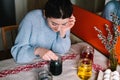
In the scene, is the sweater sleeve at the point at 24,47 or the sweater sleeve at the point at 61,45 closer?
the sweater sleeve at the point at 24,47

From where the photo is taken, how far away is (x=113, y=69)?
3.78ft

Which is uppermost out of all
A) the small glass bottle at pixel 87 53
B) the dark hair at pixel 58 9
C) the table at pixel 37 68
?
the dark hair at pixel 58 9

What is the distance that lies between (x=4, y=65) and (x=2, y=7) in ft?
5.14

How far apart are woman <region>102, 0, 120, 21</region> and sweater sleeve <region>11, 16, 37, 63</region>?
0.52 m

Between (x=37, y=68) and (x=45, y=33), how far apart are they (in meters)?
0.25

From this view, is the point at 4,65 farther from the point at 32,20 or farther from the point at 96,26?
the point at 96,26

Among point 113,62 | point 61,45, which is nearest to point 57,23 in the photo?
point 61,45

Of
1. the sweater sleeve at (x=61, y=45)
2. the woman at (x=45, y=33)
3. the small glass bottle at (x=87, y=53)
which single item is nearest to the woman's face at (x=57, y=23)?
the woman at (x=45, y=33)

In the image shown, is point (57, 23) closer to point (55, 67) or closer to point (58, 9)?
point (58, 9)

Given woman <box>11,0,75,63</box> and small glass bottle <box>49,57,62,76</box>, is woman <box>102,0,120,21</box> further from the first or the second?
small glass bottle <box>49,57,62,76</box>

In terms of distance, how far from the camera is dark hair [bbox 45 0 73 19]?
1089 millimetres

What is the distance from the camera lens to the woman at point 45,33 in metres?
1.10

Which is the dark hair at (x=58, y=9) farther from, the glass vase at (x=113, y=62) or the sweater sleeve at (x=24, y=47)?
the glass vase at (x=113, y=62)

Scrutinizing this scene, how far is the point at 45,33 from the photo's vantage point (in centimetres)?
129
